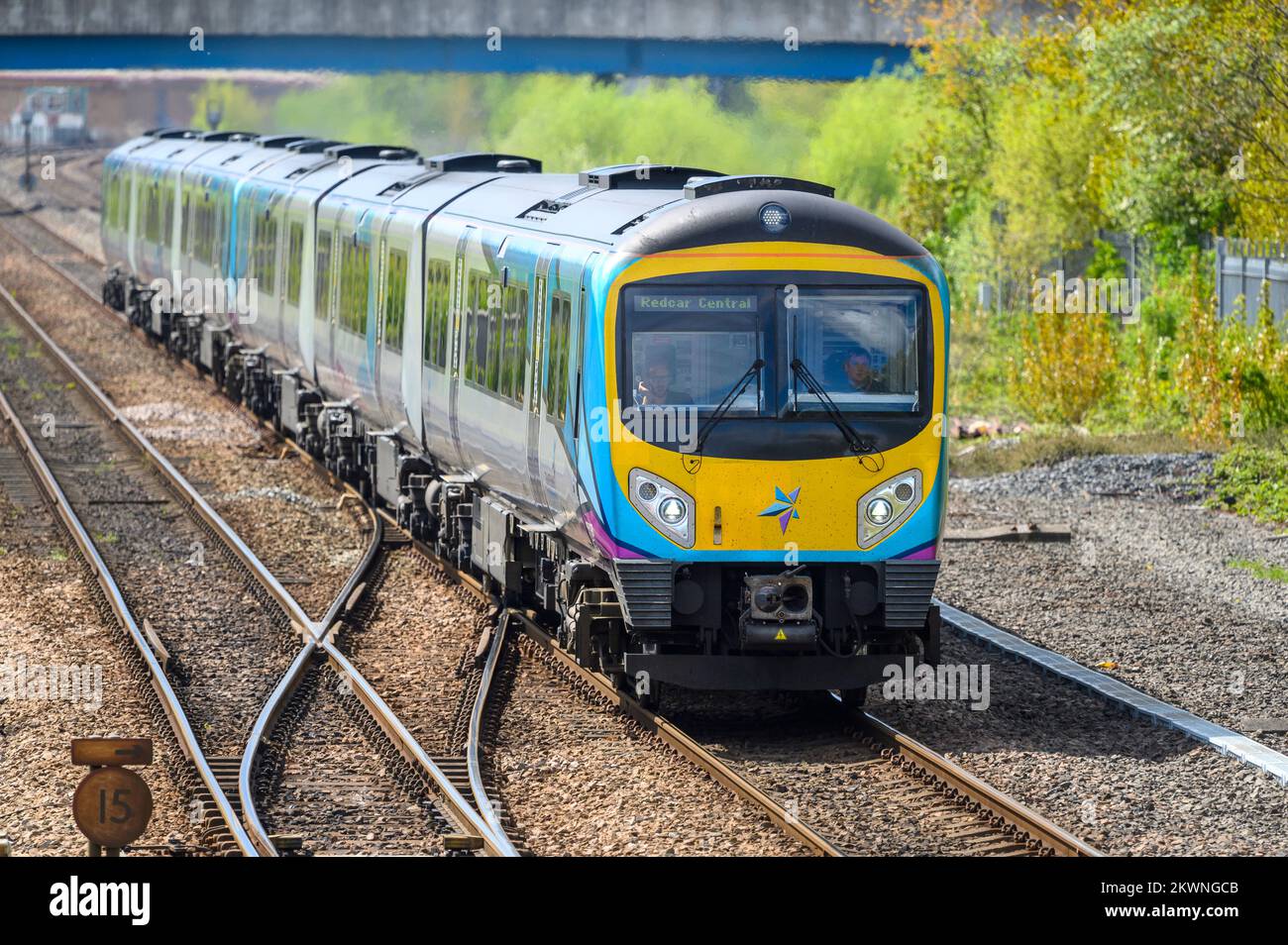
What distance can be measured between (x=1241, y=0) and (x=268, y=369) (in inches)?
496

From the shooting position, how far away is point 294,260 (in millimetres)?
22016

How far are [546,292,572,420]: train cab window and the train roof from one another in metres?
0.44

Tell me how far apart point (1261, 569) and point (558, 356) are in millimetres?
7539

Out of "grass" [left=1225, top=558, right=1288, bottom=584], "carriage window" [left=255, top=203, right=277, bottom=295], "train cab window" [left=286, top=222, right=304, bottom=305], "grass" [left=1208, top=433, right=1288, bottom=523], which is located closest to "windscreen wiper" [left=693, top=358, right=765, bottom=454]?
"grass" [left=1225, top=558, right=1288, bottom=584]

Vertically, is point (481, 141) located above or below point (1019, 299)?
A: above

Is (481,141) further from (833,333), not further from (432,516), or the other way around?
(833,333)

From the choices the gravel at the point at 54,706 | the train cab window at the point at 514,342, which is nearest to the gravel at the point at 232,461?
the gravel at the point at 54,706

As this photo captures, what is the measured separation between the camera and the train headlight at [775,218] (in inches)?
460

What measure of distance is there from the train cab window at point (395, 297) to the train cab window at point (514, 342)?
3.29 metres

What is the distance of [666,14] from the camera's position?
Result: 4581cm

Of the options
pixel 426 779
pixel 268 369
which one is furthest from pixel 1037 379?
pixel 426 779

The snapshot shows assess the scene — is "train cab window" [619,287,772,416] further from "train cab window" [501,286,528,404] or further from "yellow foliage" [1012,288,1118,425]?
"yellow foliage" [1012,288,1118,425]

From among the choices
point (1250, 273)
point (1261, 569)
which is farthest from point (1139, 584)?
point (1250, 273)

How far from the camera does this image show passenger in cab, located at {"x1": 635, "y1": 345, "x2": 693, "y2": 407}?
11555mm
